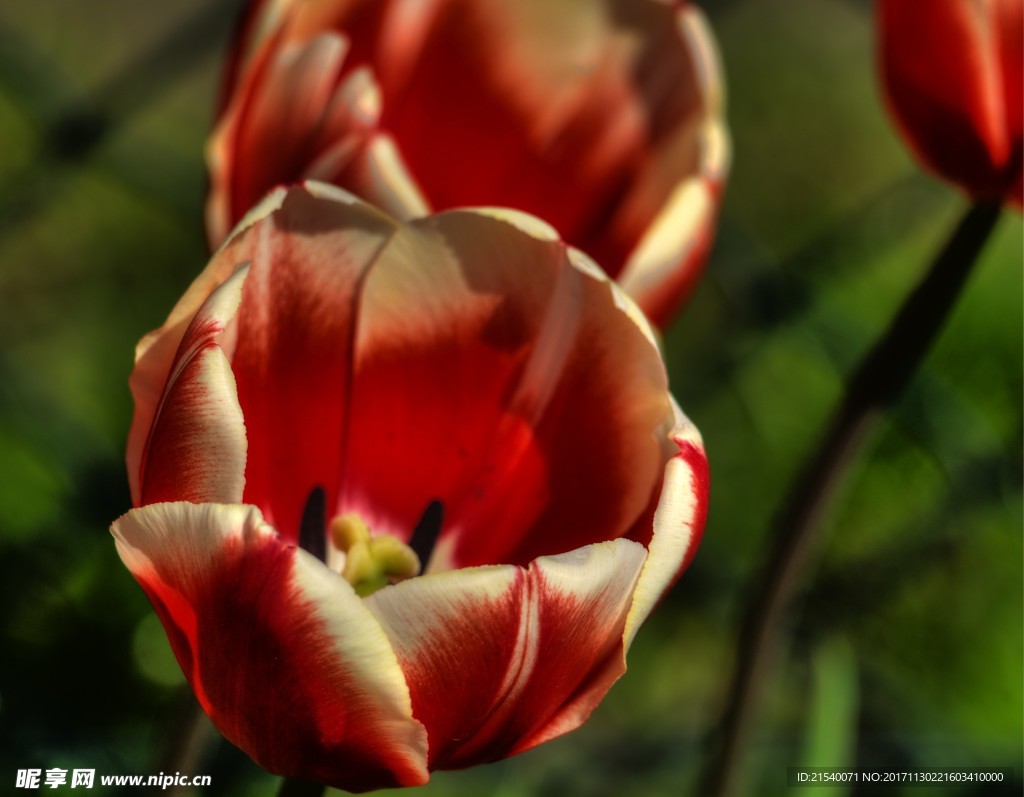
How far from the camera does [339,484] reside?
1.35 ft

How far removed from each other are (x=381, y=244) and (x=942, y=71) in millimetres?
198

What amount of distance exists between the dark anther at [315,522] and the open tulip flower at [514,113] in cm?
8

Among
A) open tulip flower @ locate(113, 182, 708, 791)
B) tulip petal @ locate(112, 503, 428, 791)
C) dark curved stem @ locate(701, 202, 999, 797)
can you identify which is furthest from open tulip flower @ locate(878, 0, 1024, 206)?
tulip petal @ locate(112, 503, 428, 791)

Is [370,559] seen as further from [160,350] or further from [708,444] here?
[708,444]

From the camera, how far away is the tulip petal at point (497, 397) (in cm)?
34

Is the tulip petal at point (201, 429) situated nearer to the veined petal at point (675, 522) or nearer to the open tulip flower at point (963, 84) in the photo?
the veined petal at point (675, 522)

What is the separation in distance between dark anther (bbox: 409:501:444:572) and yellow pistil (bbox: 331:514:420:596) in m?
0.02

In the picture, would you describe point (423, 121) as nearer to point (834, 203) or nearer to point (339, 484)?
point (339, 484)

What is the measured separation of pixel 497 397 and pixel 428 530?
0.17 feet

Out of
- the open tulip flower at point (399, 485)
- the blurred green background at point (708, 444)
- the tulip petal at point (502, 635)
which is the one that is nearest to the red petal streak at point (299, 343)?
the open tulip flower at point (399, 485)

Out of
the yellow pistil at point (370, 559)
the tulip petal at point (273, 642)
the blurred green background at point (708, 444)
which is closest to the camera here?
the tulip petal at point (273, 642)

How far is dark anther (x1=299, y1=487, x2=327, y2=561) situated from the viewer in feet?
1.31

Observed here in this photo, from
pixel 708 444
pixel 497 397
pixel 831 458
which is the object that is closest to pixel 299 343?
pixel 497 397

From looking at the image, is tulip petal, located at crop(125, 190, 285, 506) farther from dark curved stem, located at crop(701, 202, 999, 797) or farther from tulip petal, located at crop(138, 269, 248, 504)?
dark curved stem, located at crop(701, 202, 999, 797)
